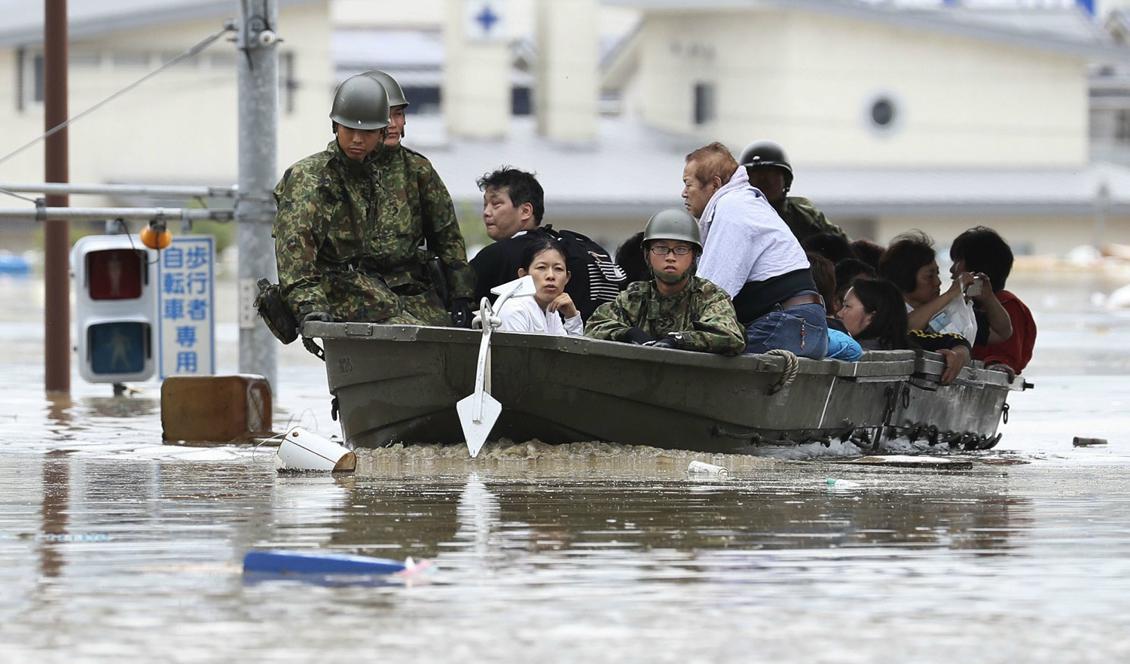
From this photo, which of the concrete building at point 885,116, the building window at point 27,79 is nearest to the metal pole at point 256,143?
the building window at point 27,79

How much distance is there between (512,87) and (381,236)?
75.4 metres

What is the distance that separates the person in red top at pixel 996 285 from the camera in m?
15.2

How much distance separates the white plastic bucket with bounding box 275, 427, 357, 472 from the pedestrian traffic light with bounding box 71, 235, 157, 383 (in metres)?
7.25

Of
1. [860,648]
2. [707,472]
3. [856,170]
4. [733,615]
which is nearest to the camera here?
[860,648]

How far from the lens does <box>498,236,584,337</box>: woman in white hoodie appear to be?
12289mm

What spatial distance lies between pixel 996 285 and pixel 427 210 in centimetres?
438

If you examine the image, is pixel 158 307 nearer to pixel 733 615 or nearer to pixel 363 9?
pixel 733 615

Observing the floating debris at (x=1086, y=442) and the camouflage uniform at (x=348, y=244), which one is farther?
the floating debris at (x=1086, y=442)

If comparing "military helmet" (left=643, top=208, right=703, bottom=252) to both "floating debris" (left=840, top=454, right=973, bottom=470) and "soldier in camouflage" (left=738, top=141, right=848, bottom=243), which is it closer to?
"floating debris" (left=840, top=454, right=973, bottom=470)

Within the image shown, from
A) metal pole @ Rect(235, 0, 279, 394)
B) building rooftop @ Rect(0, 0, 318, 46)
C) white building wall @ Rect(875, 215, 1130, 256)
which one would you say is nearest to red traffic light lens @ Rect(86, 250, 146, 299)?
metal pole @ Rect(235, 0, 279, 394)

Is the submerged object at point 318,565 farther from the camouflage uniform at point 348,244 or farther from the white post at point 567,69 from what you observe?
the white post at point 567,69

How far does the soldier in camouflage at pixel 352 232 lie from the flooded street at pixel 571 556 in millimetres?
935

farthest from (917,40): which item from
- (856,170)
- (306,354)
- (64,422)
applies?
(64,422)

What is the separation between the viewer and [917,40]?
7594 cm
